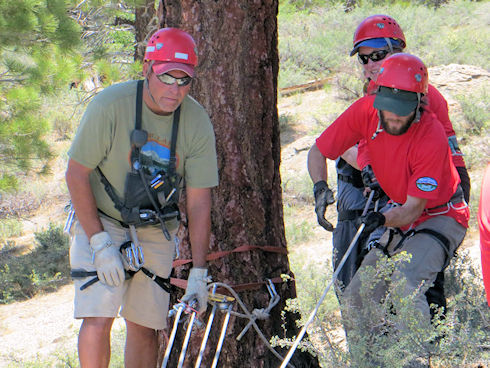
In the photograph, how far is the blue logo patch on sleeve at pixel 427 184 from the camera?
3.52 meters

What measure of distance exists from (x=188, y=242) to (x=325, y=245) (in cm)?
409

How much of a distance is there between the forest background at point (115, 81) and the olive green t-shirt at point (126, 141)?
0.93 m

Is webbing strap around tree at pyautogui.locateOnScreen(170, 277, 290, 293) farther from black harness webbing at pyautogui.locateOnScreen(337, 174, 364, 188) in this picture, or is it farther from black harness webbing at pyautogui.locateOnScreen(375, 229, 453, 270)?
black harness webbing at pyautogui.locateOnScreen(337, 174, 364, 188)

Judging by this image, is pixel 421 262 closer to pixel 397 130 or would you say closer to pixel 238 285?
pixel 397 130

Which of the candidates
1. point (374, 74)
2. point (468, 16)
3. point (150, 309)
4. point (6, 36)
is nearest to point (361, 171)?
point (374, 74)

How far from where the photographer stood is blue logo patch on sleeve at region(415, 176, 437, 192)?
352cm

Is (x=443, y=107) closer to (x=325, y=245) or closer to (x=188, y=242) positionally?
(x=188, y=242)

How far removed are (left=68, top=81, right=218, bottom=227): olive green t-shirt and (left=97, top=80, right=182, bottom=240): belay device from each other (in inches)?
1.4

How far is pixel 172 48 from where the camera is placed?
326cm

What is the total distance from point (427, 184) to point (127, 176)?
166cm

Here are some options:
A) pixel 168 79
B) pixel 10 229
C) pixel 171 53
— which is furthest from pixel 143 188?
pixel 10 229

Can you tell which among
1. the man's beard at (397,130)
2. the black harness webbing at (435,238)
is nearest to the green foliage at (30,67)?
the man's beard at (397,130)

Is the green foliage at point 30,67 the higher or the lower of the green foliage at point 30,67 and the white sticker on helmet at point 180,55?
the lower

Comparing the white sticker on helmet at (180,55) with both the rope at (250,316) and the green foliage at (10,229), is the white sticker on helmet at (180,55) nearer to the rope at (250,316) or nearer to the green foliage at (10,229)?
the rope at (250,316)
